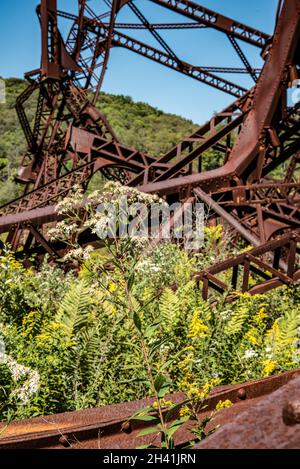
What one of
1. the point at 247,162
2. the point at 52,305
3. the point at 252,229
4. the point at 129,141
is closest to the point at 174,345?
the point at 52,305

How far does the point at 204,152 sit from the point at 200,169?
611mm

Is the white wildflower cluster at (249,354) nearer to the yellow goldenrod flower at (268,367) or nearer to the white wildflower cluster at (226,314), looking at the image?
the yellow goldenrod flower at (268,367)

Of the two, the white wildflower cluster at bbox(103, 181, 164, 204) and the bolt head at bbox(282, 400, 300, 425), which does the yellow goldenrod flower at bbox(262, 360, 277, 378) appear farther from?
the bolt head at bbox(282, 400, 300, 425)

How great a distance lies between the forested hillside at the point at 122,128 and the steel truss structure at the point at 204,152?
18.4 m

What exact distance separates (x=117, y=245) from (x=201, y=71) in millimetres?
12370

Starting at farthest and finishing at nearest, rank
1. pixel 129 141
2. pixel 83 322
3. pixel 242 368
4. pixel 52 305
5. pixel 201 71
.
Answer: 1. pixel 129 141
2. pixel 201 71
3. pixel 52 305
4. pixel 83 322
5. pixel 242 368

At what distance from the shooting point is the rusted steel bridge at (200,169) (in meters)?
2.14

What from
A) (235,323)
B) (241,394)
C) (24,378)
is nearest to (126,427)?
(241,394)

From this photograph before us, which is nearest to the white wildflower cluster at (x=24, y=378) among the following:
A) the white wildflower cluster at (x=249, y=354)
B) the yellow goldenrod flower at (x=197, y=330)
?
the yellow goldenrod flower at (x=197, y=330)

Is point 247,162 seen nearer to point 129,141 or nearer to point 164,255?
point 164,255

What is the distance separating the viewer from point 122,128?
4619 cm

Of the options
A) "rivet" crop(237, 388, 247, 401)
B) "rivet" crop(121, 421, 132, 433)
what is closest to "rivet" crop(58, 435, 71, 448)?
"rivet" crop(121, 421, 132, 433)

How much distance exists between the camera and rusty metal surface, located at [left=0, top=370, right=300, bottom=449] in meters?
2.01

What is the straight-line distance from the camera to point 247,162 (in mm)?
8320
